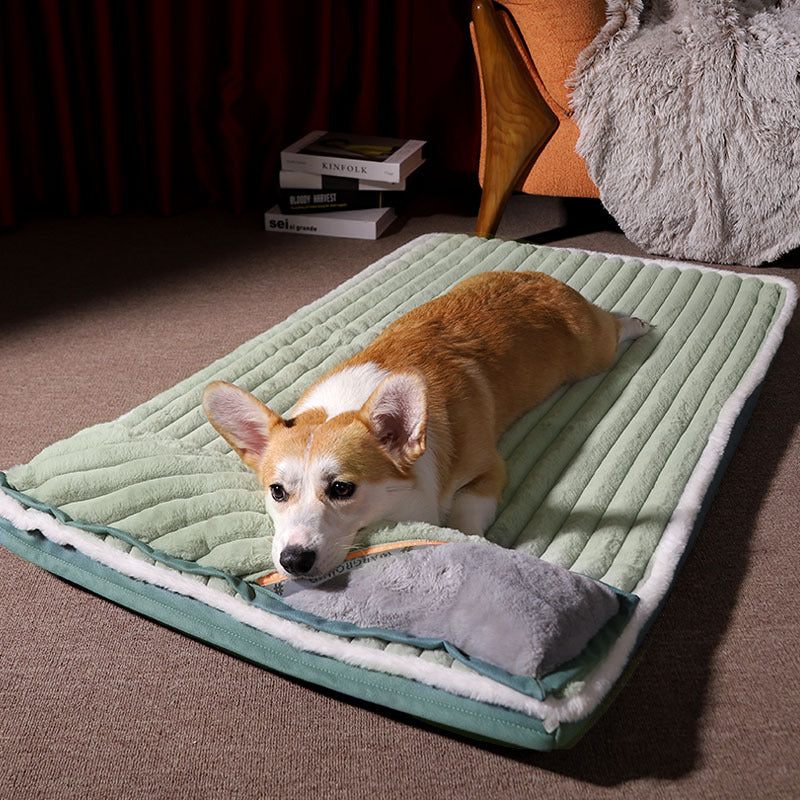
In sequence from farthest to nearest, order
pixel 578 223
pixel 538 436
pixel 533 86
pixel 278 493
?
pixel 578 223 → pixel 533 86 → pixel 538 436 → pixel 278 493

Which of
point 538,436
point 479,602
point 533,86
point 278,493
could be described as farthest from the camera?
point 533,86

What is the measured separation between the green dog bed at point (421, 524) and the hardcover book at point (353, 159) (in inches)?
37.3

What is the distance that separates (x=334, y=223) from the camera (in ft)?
9.88

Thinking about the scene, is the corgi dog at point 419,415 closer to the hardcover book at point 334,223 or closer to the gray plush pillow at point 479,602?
the gray plush pillow at point 479,602

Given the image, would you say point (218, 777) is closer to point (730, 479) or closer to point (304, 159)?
point (730, 479)

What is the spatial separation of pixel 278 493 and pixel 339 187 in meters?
1.93

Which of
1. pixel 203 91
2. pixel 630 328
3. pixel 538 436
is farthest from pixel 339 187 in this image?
pixel 538 436

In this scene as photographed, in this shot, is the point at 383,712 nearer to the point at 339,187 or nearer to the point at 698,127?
the point at 698,127

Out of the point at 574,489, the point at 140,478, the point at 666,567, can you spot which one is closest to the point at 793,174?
the point at 574,489

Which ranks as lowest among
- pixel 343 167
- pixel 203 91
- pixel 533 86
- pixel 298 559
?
pixel 343 167

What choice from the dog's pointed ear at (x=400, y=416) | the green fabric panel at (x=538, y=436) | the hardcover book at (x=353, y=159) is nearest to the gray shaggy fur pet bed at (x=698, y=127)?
the green fabric panel at (x=538, y=436)

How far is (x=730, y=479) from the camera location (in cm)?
168

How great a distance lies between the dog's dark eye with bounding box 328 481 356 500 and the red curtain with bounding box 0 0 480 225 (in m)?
2.18

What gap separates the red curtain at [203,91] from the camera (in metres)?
2.98
